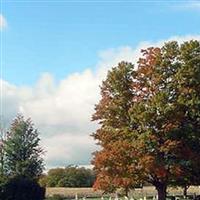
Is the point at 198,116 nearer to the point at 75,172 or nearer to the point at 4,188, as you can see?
the point at 4,188

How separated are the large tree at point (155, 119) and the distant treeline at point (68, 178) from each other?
2809 inches

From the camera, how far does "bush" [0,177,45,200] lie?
70.5 meters

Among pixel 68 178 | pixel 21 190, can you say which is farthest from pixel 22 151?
pixel 68 178

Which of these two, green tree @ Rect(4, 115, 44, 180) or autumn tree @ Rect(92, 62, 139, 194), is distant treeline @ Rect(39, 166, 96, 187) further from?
autumn tree @ Rect(92, 62, 139, 194)

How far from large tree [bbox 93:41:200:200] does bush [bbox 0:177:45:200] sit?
62.4 feet

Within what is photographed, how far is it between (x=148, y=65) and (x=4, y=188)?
26.8 meters

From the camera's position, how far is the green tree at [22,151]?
90.1 meters

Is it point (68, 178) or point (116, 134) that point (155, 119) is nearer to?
point (116, 134)

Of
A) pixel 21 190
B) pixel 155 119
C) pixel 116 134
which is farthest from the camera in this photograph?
pixel 21 190

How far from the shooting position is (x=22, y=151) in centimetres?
9131

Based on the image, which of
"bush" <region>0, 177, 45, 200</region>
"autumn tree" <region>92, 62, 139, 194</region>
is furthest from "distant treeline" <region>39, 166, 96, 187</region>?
"autumn tree" <region>92, 62, 139, 194</region>

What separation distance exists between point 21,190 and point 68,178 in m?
55.0

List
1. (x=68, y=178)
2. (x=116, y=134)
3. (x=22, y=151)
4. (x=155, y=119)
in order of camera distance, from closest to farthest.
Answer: (x=155, y=119)
(x=116, y=134)
(x=22, y=151)
(x=68, y=178)

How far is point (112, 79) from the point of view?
5441cm
